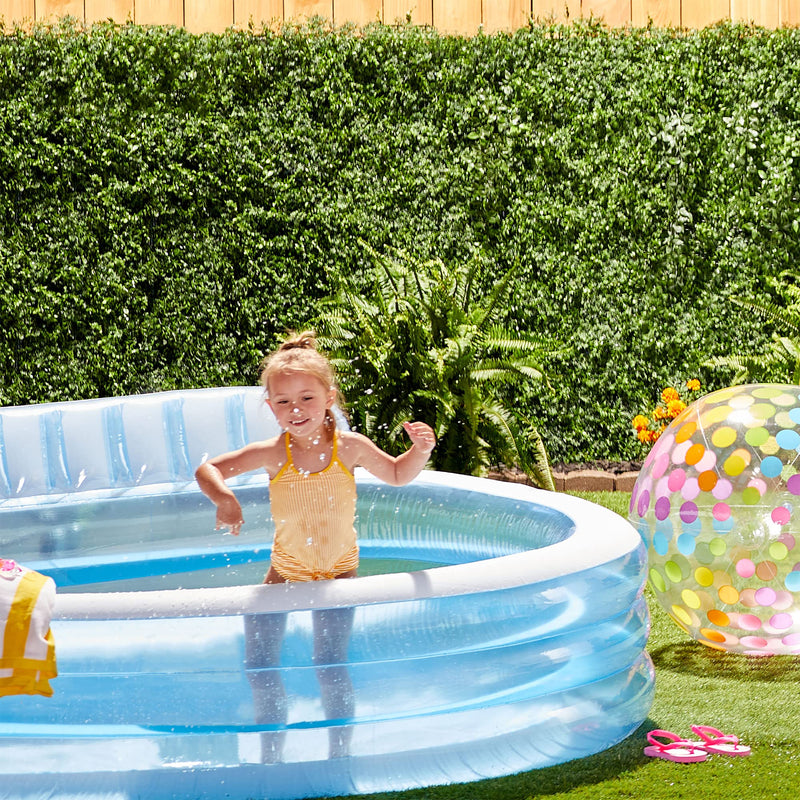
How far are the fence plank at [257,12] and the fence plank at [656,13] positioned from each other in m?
2.27

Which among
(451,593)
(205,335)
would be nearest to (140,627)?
(451,593)

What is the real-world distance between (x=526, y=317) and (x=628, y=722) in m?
4.16

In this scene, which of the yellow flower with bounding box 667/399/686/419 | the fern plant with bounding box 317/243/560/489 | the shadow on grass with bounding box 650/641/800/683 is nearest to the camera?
the shadow on grass with bounding box 650/641/800/683

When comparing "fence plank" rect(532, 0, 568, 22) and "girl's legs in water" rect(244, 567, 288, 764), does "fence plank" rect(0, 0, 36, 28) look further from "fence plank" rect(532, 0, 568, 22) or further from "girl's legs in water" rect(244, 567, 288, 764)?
"girl's legs in water" rect(244, 567, 288, 764)

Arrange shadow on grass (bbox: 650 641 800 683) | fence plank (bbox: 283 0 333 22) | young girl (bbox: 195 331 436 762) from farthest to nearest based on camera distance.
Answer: fence plank (bbox: 283 0 333 22), shadow on grass (bbox: 650 641 800 683), young girl (bbox: 195 331 436 762)

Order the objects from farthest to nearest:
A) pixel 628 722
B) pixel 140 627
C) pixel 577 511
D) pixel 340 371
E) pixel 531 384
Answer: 1. pixel 531 384
2. pixel 340 371
3. pixel 577 511
4. pixel 628 722
5. pixel 140 627

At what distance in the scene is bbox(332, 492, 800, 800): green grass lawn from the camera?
269 centimetres

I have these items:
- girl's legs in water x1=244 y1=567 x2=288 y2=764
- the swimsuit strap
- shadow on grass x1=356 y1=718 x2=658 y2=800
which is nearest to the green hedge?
the swimsuit strap

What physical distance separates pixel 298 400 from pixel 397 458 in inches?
13.6

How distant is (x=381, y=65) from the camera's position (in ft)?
22.1

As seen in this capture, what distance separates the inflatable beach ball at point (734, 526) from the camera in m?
3.40

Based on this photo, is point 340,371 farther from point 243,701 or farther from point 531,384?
point 243,701

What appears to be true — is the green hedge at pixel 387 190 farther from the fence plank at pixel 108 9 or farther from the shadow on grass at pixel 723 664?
the shadow on grass at pixel 723 664

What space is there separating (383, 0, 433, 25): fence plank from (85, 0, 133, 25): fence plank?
1.59 meters
